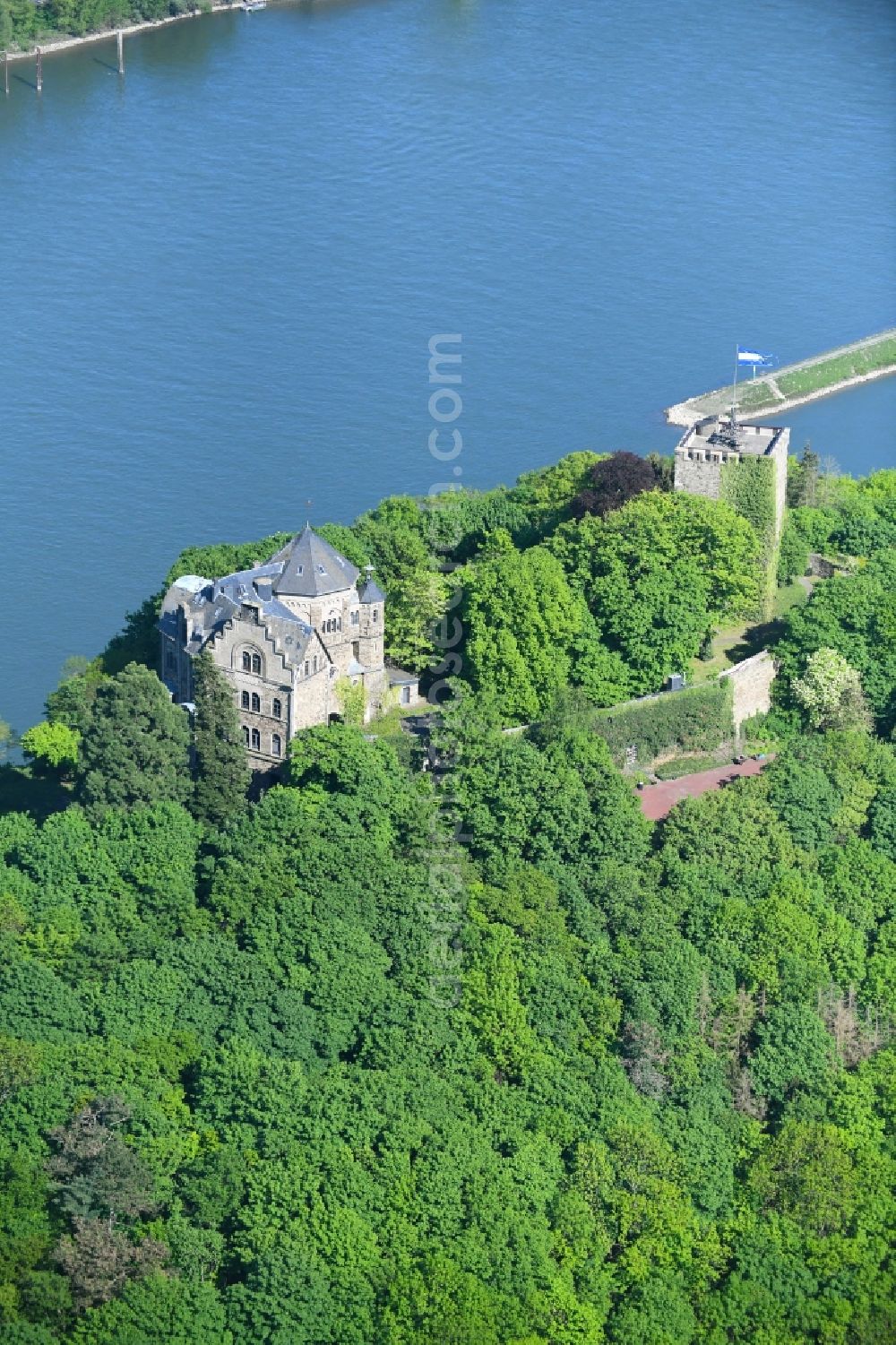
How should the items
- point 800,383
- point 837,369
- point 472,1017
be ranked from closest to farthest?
point 472,1017, point 800,383, point 837,369

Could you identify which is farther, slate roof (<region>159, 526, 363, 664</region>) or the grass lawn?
the grass lawn

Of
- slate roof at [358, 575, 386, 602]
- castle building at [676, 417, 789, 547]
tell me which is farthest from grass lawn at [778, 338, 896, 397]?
slate roof at [358, 575, 386, 602]

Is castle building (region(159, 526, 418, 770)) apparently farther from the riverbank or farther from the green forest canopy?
the riverbank

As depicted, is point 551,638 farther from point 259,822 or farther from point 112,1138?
point 112,1138

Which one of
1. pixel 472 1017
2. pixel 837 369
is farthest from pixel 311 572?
pixel 837 369

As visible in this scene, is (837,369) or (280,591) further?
(837,369)

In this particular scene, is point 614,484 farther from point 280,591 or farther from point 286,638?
point 286,638

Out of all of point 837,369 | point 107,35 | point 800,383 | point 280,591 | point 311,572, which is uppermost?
point 107,35

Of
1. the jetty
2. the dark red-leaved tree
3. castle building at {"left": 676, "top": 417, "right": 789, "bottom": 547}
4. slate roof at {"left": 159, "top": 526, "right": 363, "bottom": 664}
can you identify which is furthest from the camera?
the jetty
